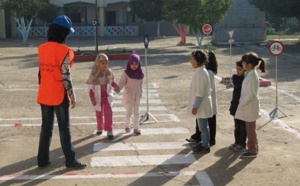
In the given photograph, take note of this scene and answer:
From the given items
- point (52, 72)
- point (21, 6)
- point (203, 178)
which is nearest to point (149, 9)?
point (21, 6)

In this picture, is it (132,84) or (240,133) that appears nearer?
(240,133)

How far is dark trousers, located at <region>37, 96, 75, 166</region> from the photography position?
6.21 m

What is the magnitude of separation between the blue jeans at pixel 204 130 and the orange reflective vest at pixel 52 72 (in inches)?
84.0

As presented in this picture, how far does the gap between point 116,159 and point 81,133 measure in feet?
6.03

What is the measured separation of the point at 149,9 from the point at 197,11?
45.2 ft

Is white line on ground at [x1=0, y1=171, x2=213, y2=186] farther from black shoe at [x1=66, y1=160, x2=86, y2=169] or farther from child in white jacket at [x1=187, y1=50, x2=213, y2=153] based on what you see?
child in white jacket at [x1=187, y1=50, x2=213, y2=153]

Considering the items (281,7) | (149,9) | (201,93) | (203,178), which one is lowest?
(203,178)

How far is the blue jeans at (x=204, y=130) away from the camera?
276 inches

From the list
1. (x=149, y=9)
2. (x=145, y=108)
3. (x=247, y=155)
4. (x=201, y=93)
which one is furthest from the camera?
(x=149, y=9)

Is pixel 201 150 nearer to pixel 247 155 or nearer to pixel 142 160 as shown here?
pixel 247 155

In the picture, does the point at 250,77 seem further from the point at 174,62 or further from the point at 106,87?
the point at 174,62

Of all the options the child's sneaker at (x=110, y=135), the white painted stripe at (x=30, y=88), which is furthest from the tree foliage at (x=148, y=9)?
the child's sneaker at (x=110, y=135)

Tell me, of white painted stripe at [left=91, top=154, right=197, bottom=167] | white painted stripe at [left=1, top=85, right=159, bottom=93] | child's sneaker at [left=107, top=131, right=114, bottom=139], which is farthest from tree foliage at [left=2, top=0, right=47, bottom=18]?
white painted stripe at [left=91, top=154, right=197, bottom=167]

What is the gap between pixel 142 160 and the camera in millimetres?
6754
